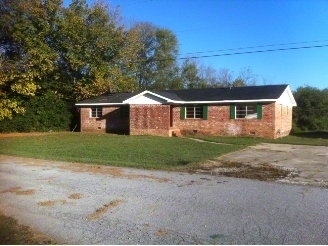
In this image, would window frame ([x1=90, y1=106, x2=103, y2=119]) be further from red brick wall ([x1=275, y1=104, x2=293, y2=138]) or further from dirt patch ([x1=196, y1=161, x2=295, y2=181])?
dirt patch ([x1=196, y1=161, x2=295, y2=181])

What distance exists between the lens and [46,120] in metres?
27.3

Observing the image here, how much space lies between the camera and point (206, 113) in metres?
23.4

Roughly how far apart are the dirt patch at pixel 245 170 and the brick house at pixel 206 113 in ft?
35.6

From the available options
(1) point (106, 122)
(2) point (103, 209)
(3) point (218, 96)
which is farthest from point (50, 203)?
(1) point (106, 122)

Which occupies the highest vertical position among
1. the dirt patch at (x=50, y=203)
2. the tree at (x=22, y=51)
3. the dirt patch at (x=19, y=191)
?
the tree at (x=22, y=51)

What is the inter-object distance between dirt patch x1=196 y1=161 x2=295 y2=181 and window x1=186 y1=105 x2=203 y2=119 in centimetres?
1244

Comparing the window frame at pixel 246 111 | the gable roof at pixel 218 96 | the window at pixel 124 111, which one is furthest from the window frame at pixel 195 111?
the window at pixel 124 111

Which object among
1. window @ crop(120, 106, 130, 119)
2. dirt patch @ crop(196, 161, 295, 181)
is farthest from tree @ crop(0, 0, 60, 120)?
dirt patch @ crop(196, 161, 295, 181)

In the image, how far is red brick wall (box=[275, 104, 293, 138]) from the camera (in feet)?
71.8

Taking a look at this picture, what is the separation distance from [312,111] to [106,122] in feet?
61.2

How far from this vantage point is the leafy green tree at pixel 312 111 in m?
30.6

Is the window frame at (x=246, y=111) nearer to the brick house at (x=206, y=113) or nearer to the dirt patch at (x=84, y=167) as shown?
the brick house at (x=206, y=113)

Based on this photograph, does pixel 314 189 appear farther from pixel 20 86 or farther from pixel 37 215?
pixel 20 86

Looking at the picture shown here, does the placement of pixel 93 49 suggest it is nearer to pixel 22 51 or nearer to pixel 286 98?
pixel 22 51
